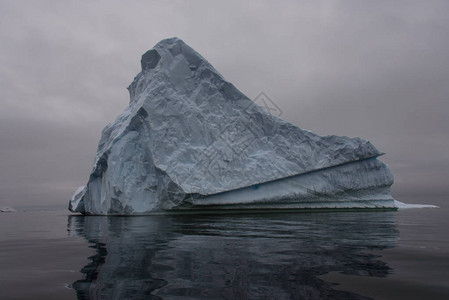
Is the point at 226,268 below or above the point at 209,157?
below

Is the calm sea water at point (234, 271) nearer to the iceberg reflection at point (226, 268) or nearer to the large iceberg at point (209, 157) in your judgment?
the iceberg reflection at point (226, 268)

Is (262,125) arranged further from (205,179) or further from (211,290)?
(211,290)

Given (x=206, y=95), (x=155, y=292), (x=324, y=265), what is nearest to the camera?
(x=155, y=292)

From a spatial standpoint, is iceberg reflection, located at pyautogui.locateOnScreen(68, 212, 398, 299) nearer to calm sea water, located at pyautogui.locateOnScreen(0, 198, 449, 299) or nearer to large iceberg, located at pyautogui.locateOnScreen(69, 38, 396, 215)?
calm sea water, located at pyautogui.locateOnScreen(0, 198, 449, 299)

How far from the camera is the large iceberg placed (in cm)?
1423

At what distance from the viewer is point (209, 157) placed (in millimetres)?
14719

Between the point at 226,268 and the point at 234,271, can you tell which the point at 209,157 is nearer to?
the point at 226,268

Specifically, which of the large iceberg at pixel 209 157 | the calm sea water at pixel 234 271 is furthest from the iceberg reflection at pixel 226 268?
the large iceberg at pixel 209 157

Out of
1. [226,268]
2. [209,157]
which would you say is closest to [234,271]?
[226,268]

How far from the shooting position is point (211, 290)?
2.46 metres

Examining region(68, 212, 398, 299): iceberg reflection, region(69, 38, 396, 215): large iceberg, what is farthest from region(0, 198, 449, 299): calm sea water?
region(69, 38, 396, 215): large iceberg

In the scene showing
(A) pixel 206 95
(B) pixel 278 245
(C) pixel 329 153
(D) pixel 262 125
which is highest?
(A) pixel 206 95

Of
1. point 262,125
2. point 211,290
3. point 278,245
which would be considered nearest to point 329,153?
point 262,125

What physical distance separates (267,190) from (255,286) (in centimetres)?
1283
